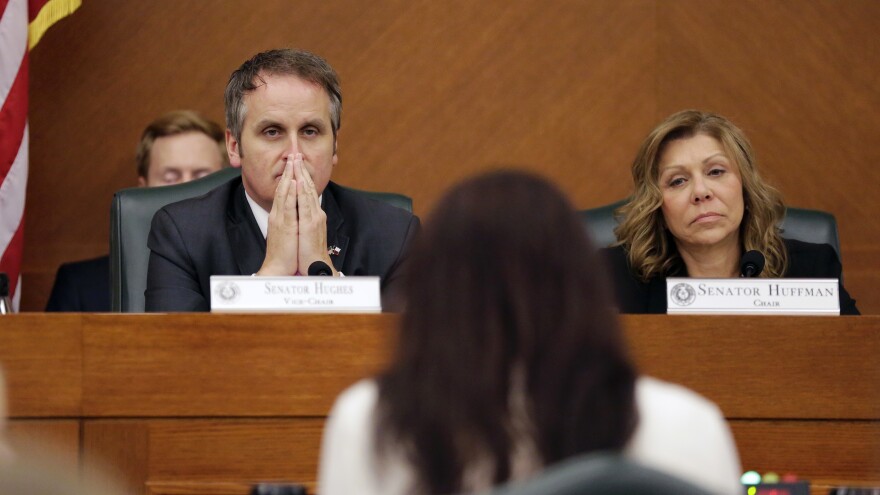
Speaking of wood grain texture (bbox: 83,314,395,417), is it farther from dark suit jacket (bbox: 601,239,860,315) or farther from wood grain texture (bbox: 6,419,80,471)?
dark suit jacket (bbox: 601,239,860,315)

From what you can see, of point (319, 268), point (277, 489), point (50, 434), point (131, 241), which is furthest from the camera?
point (131, 241)

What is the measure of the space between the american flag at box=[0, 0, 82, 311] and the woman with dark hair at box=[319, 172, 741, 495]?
116 inches

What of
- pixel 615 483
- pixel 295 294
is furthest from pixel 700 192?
pixel 615 483

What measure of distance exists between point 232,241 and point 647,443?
1.93m

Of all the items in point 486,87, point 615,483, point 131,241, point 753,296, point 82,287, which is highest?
point 486,87

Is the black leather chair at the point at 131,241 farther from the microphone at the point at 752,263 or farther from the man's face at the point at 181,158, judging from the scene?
the microphone at the point at 752,263

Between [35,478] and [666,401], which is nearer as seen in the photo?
[35,478]

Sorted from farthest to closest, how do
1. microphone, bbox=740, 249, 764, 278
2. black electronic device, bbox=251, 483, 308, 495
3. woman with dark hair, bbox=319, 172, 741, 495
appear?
microphone, bbox=740, 249, 764, 278
black electronic device, bbox=251, 483, 308, 495
woman with dark hair, bbox=319, 172, 741, 495

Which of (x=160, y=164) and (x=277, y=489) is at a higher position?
(x=160, y=164)

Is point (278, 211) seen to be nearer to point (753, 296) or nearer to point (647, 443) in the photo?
point (753, 296)

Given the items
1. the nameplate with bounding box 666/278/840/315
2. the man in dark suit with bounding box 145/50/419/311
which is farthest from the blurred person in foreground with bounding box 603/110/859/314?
the nameplate with bounding box 666/278/840/315

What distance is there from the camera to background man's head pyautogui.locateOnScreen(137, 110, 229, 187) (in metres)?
4.09

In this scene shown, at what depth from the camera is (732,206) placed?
3338 millimetres

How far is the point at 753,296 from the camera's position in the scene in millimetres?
2416
